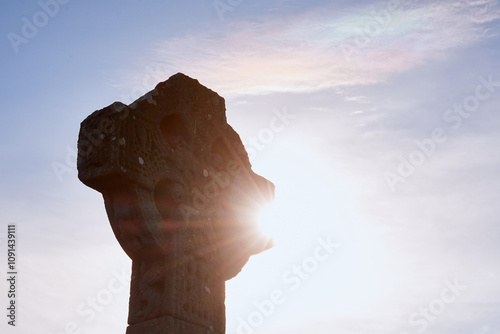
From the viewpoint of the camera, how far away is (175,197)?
5516mm

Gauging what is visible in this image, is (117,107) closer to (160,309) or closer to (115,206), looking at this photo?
(115,206)

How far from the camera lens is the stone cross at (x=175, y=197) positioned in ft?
16.3

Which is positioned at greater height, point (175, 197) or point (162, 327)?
point (175, 197)

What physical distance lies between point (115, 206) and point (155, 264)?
24.1 inches

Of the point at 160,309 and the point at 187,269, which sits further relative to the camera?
the point at 187,269

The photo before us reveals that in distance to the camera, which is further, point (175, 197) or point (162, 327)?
point (175, 197)

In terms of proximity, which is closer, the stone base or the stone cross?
the stone base

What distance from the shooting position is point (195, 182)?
5.84m

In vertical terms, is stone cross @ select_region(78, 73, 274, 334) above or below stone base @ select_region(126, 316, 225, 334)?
above

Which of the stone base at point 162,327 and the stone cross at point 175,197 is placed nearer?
the stone base at point 162,327

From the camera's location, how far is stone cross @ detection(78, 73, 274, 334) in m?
4.97

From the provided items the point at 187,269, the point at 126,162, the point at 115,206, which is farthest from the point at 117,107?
the point at 187,269

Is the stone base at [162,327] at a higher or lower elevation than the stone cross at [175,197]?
lower

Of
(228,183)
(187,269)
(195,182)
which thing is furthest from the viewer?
(228,183)
